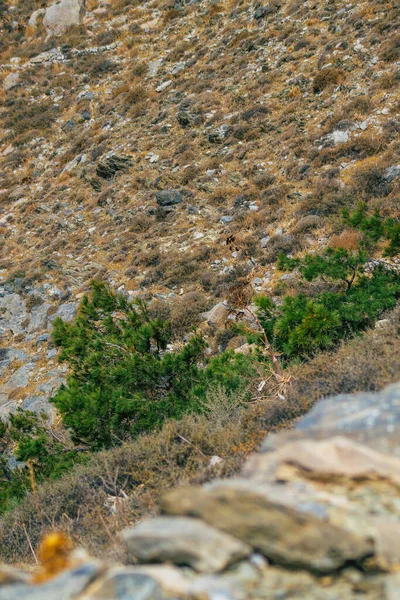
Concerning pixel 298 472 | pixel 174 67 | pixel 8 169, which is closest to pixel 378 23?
pixel 174 67

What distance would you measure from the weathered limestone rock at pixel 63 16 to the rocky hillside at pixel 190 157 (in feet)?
14.7

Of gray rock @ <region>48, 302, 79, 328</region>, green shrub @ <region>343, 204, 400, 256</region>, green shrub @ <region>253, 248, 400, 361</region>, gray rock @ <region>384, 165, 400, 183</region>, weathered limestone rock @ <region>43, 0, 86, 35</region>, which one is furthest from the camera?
weathered limestone rock @ <region>43, 0, 86, 35</region>

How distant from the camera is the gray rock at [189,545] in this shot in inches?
67.7

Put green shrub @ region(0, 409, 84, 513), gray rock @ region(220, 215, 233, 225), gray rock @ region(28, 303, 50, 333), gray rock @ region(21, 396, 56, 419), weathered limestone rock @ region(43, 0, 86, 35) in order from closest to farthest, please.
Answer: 1. green shrub @ region(0, 409, 84, 513)
2. gray rock @ region(21, 396, 56, 419)
3. gray rock @ region(220, 215, 233, 225)
4. gray rock @ region(28, 303, 50, 333)
5. weathered limestone rock @ region(43, 0, 86, 35)

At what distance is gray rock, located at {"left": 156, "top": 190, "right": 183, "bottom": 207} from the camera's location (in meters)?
14.8

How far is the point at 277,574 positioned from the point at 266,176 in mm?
12862

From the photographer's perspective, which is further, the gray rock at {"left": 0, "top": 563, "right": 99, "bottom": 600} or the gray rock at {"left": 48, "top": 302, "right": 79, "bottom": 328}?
the gray rock at {"left": 48, "top": 302, "right": 79, "bottom": 328}

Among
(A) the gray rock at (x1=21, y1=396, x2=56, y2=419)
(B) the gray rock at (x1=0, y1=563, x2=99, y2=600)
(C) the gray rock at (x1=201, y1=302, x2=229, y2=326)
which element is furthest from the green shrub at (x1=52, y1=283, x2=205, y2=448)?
(B) the gray rock at (x1=0, y1=563, x2=99, y2=600)

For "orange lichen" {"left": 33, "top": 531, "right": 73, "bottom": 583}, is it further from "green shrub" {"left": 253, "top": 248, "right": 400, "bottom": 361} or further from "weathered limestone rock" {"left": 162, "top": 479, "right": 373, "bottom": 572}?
"green shrub" {"left": 253, "top": 248, "right": 400, "bottom": 361}

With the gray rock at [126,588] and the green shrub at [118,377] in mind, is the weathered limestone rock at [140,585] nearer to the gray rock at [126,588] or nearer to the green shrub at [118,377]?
the gray rock at [126,588]

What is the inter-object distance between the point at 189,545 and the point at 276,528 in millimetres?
332

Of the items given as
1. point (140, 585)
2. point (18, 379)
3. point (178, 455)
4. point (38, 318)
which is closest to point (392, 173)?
point (178, 455)

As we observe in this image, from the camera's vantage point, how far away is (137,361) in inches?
255

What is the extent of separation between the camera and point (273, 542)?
1733 mm
